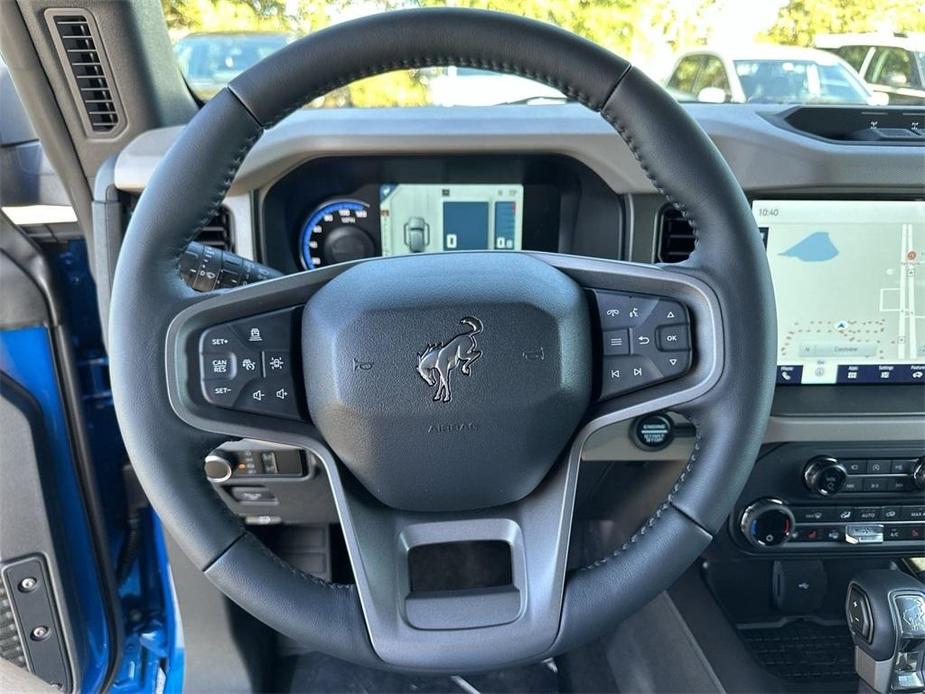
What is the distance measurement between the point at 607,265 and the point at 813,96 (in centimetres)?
74

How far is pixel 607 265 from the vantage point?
2.84 feet

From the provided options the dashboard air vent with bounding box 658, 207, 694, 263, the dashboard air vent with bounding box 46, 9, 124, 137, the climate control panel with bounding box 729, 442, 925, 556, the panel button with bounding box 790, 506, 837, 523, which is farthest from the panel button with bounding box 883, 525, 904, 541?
the dashboard air vent with bounding box 46, 9, 124, 137

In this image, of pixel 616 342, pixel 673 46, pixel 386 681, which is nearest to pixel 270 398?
pixel 616 342

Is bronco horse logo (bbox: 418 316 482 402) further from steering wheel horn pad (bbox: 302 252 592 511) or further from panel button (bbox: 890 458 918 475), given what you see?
panel button (bbox: 890 458 918 475)

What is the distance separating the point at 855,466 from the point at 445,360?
0.87 meters

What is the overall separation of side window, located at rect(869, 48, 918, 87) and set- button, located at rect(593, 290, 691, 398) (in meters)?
0.85

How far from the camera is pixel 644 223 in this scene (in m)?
1.16

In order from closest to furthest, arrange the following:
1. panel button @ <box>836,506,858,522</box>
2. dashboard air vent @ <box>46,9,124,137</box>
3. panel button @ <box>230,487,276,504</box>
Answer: dashboard air vent @ <box>46,9,124,137</box>
panel button @ <box>230,487,276,504</box>
panel button @ <box>836,506,858,522</box>

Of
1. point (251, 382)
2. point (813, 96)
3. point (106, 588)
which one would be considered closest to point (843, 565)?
point (813, 96)

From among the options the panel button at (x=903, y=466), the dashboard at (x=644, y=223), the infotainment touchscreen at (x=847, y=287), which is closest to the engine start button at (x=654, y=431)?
the dashboard at (x=644, y=223)

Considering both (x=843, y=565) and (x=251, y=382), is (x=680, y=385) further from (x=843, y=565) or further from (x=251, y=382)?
(x=843, y=565)

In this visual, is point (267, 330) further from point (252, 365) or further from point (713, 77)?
point (713, 77)

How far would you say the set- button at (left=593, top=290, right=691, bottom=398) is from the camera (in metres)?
0.84

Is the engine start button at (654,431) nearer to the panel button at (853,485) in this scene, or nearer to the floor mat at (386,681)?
the panel button at (853,485)
